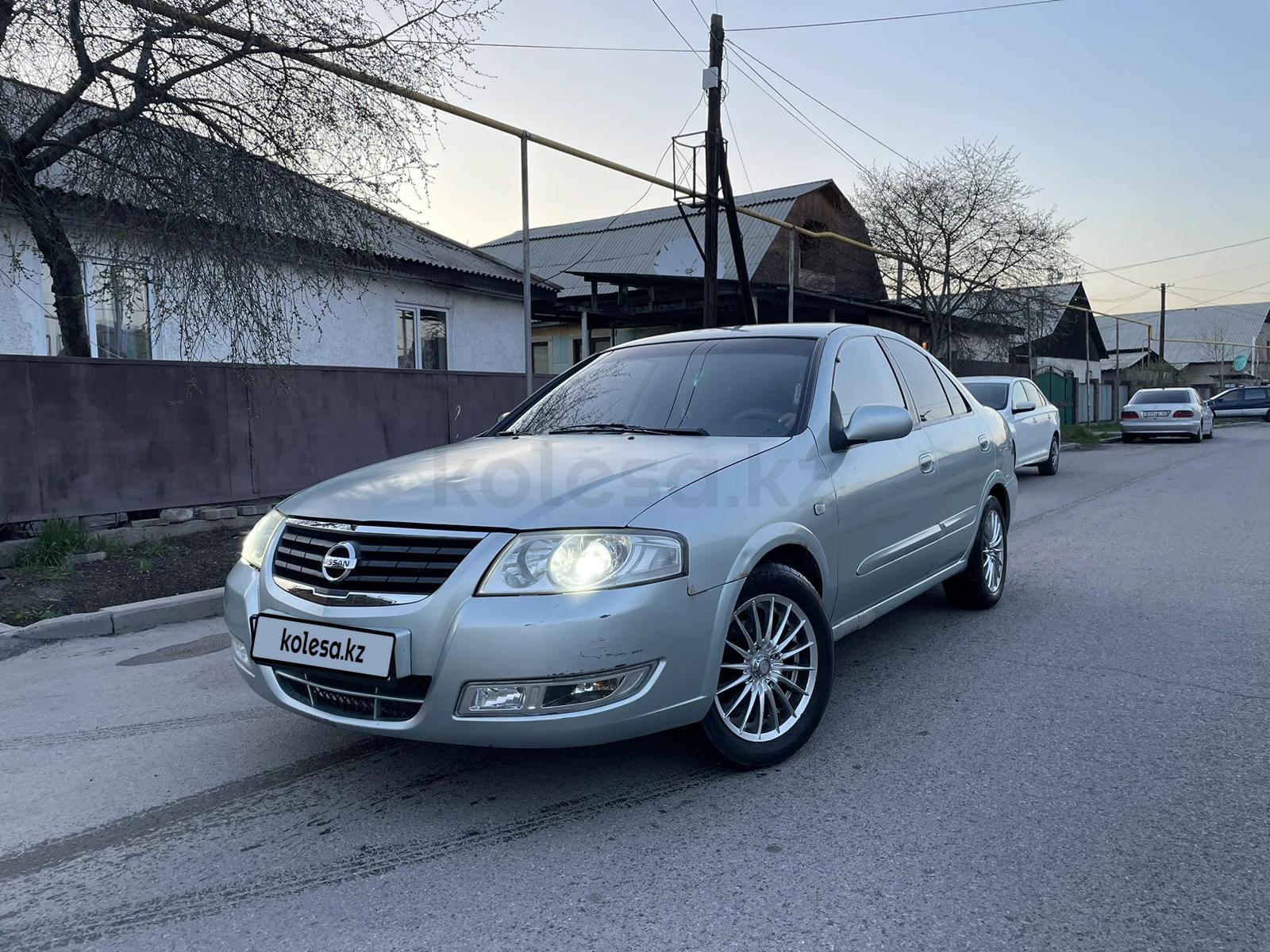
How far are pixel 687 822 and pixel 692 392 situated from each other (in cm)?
196

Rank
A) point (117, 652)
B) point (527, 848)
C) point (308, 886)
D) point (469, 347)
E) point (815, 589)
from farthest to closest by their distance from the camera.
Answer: point (469, 347), point (117, 652), point (815, 589), point (527, 848), point (308, 886)

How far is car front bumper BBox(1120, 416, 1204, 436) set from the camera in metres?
24.1

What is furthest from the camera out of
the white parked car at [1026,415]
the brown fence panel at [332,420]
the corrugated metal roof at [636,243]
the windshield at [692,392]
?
the corrugated metal roof at [636,243]

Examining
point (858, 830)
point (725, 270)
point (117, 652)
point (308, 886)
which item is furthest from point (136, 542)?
point (725, 270)

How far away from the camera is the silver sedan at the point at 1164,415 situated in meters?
24.2

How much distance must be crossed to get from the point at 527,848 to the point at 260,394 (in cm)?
761

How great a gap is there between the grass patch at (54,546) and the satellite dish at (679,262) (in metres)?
13.8

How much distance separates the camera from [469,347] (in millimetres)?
16203

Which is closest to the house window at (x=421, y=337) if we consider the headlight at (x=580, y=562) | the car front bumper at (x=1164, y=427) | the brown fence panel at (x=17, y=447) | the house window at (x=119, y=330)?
the house window at (x=119, y=330)

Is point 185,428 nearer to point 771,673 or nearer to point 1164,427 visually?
point 771,673

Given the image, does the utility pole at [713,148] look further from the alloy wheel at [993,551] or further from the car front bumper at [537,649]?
the car front bumper at [537,649]

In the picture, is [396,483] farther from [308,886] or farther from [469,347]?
[469,347]

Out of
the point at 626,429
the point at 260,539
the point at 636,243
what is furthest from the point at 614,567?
the point at 636,243

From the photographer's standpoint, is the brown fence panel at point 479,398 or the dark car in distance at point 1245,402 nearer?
the brown fence panel at point 479,398
